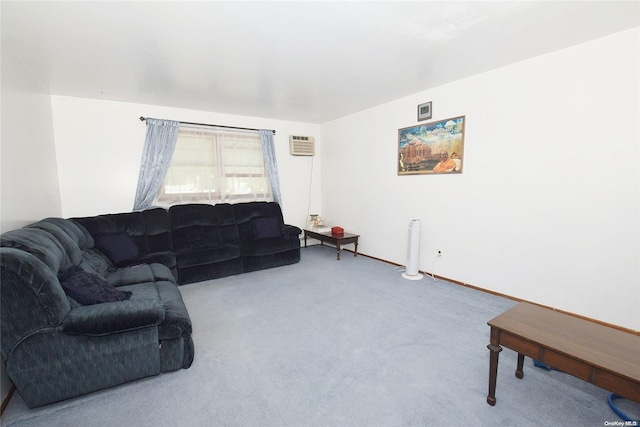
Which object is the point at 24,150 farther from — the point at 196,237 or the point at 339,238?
the point at 339,238

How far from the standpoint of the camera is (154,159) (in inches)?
164

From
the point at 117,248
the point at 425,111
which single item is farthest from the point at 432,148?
the point at 117,248

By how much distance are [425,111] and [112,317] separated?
12.8ft

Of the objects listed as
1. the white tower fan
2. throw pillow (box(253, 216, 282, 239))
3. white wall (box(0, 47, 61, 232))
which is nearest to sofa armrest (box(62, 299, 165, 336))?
white wall (box(0, 47, 61, 232))

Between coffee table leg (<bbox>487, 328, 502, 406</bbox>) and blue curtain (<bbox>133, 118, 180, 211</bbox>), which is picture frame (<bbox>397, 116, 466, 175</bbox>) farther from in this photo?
blue curtain (<bbox>133, 118, 180, 211</bbox>)

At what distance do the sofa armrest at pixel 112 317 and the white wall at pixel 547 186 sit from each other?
9.99ft

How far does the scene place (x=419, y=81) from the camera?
3418 millimetres

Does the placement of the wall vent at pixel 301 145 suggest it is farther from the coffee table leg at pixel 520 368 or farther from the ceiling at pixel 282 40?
the coffee table leg at pixel 520 368

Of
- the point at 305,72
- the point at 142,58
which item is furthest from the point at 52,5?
the point at 305,72

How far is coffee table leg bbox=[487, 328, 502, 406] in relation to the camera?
159 cm

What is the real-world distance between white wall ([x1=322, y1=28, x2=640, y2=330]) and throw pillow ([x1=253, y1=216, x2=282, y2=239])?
217cm

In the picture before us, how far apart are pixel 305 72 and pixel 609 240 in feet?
10.7

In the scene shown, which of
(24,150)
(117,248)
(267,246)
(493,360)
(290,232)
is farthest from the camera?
(290,232)

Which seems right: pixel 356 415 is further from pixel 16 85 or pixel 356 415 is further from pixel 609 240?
pixel 16 85
